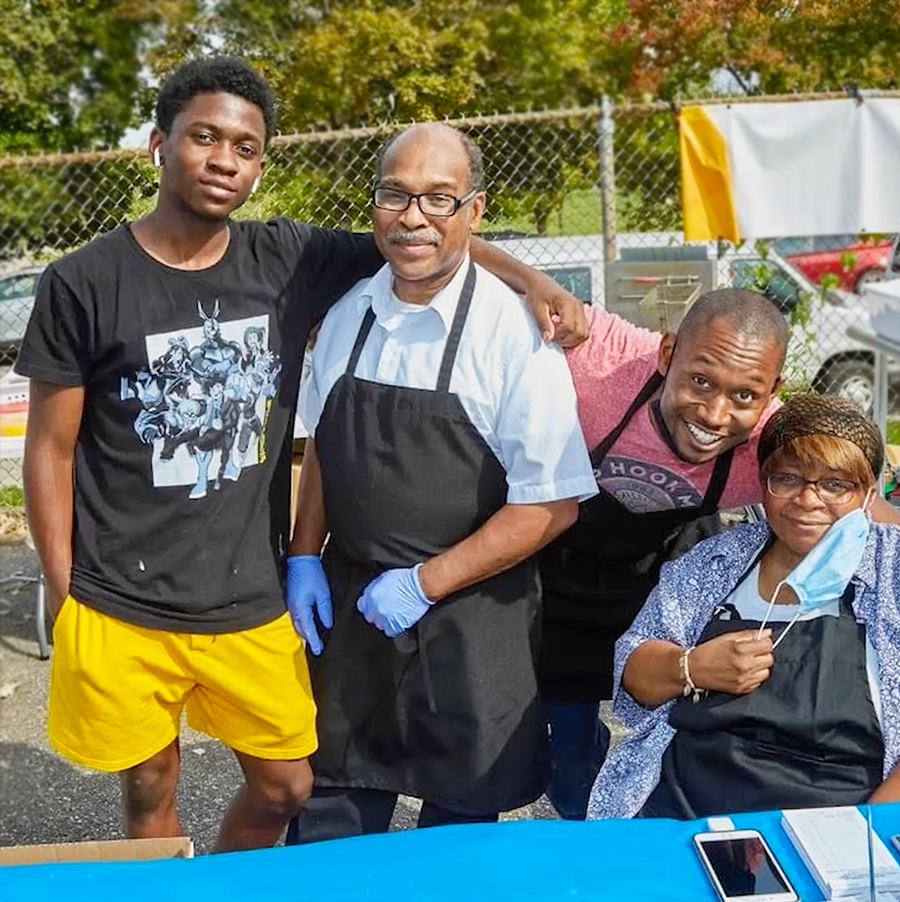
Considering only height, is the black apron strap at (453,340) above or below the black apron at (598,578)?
above

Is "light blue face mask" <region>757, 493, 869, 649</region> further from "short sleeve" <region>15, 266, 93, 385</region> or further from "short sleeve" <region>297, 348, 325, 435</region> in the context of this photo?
"short sleeve" <region>15, 266, 93, 385</region>

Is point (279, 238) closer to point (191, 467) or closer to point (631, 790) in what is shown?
point (191, 467)

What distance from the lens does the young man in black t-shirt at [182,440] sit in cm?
210

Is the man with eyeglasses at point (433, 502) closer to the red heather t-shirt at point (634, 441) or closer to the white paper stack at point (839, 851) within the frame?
the red heather t-shirt at point (634, 441)

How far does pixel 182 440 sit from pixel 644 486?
91 cm

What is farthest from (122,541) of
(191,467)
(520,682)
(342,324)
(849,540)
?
(849,540)

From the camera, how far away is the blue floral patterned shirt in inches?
81.3

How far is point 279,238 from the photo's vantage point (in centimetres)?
229

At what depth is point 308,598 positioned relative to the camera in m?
2.33

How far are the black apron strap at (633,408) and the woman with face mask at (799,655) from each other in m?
0.24

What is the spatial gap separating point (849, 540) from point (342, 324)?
1.03 metres

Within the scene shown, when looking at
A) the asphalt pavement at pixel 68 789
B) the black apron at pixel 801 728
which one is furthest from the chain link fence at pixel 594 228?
the asphalt pavement at pixel 68 789

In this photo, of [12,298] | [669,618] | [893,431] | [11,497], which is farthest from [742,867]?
[12,298]

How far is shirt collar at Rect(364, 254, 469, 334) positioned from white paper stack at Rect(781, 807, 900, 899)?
1040mm
